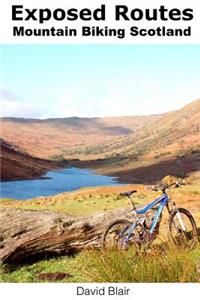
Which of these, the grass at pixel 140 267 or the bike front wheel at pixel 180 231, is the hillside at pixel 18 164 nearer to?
the bike front wheel at pixel 180 231

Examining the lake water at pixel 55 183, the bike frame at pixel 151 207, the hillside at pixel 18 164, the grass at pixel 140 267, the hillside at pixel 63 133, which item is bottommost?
the grass at pixel 140 267

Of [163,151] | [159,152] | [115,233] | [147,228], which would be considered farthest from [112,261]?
[163,151]

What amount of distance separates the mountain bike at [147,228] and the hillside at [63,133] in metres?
5.44

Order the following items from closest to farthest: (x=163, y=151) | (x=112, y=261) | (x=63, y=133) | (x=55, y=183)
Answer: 1. (x=112, y=261)
2. (x=55, y=183)
3. (x=163, y=151)
4. (x=63, y=133)

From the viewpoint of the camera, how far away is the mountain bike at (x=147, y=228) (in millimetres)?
12352

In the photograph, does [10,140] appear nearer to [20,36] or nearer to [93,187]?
[93,187]

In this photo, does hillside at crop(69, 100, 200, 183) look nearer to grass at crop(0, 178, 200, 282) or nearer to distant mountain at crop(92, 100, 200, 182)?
distant mountain at crop(92, 100, 200, 182)

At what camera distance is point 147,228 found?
41.7 feet

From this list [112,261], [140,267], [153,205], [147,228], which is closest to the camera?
[140,267]

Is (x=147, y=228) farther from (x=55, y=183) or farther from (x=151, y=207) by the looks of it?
(x=55, y=183)

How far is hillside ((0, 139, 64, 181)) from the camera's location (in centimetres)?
1706

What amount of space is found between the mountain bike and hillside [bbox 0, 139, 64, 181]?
490cm

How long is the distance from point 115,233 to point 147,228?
66cm


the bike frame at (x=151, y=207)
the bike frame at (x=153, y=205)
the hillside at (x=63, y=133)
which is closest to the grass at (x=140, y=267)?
the bike frame at (x=151, y=207)
